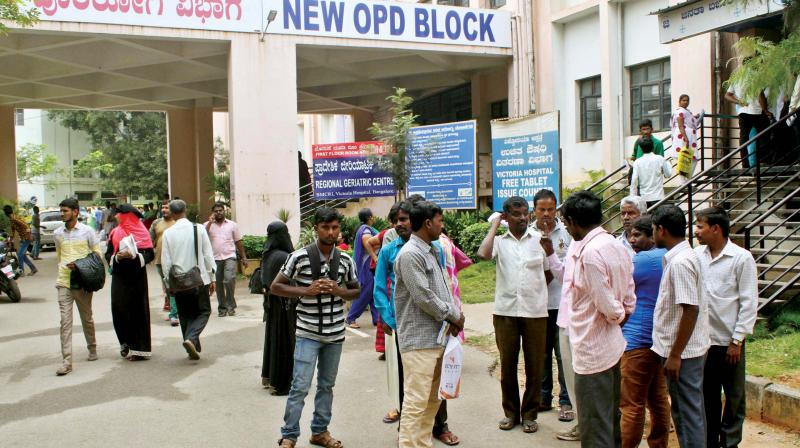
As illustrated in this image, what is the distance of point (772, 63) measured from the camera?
18.9 feet

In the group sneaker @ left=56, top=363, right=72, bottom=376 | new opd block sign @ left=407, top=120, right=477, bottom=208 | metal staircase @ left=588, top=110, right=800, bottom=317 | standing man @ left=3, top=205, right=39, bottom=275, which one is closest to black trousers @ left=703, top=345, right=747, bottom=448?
metal staircase @ left=588, top=110, right=800, bottom=317

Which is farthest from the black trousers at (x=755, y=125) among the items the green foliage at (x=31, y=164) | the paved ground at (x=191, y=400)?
the green foliage at (x=31, y=164)

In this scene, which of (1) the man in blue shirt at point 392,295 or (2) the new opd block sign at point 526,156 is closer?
(1) the man in blue shirt at point 392,295

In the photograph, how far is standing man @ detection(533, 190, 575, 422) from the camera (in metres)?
5.77

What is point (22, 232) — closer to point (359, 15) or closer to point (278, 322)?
point (359, 15)

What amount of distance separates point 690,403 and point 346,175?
13.6 m

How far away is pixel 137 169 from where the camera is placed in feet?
131

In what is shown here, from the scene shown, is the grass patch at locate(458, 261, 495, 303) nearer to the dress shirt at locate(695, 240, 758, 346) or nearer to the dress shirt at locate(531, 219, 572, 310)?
the dress shirt at locate(531, 219, 572, 310)

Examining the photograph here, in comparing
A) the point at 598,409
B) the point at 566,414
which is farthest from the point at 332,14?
the point at 598,409

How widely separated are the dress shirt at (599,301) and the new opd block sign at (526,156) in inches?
297

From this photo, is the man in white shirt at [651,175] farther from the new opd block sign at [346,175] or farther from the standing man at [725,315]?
the new opd block sign at [346,175]

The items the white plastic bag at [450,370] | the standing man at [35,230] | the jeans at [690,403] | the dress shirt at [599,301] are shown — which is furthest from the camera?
the standing man at [35,230]

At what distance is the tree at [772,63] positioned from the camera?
18.7 feet

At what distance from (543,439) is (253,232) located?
12.4 metres
